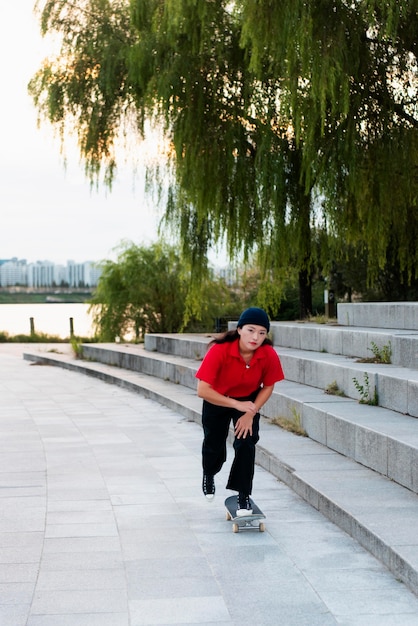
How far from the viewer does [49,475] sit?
27.0ft

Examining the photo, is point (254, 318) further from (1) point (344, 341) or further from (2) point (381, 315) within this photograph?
(2) point (381, 315)

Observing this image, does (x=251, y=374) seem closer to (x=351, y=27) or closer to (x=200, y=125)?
(x=351, y=27)

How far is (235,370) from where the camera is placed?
6.08 metres

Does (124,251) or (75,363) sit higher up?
(124,251)

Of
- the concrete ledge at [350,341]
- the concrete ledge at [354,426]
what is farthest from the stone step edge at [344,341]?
the concrete ledge at [354,426]

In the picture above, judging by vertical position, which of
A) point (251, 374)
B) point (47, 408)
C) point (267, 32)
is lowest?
point (47, 408)

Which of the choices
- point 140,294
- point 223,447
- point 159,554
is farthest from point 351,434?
point 140,294

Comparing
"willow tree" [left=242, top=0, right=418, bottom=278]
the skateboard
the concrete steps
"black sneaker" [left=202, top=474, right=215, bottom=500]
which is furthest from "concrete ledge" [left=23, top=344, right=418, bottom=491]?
"willow tree" [left=242, top=0, right=418, bottom=278]

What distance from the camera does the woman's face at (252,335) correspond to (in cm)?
592

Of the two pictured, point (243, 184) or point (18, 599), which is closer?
point (18, 599)

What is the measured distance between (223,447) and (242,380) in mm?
620

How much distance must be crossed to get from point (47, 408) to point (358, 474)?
737 centimetres

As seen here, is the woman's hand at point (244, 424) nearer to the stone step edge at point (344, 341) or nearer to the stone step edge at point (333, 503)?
the stone step edge at point (333, 503)

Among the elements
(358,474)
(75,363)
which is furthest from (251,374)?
(75,363)
